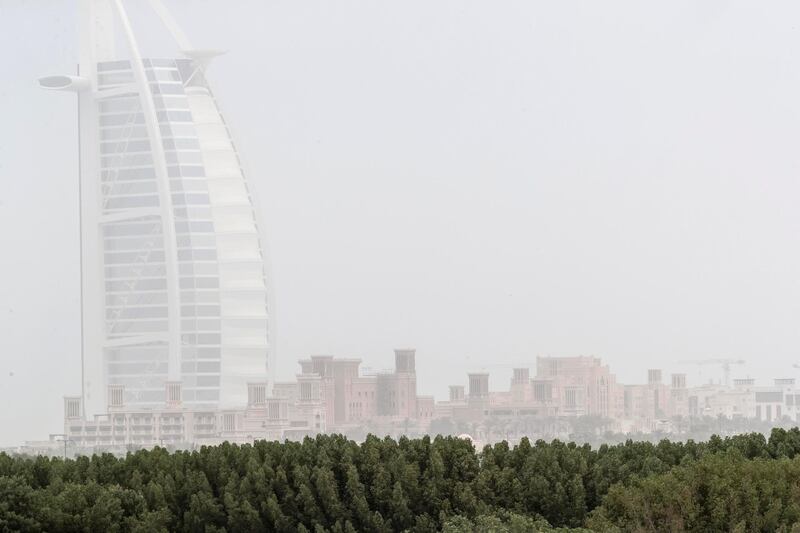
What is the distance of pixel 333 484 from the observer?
1135 centimetres

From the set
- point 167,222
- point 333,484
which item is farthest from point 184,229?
point 333,484

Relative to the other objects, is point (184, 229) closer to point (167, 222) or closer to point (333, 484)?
point (167, 222)

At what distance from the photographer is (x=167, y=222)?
115062mm

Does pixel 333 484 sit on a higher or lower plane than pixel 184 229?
lower

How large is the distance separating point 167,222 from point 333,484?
10543 cm

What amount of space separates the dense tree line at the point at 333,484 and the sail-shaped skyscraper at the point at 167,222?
105 meters

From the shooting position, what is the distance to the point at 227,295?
4688 inches

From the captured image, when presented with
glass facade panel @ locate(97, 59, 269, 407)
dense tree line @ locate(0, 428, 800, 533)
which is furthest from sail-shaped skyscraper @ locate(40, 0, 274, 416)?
dense tree line @ locate(0, 428, 800, 533)

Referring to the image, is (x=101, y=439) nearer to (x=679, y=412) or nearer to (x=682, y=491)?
(x=679, y=412)

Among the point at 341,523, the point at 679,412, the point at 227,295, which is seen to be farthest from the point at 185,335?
the point at 341,523

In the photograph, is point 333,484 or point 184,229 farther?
point 184,229

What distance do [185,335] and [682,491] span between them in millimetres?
113606

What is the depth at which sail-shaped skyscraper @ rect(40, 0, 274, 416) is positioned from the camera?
117 meters

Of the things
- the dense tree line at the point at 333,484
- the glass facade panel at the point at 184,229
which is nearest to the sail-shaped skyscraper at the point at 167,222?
the glass facade panel at the point at 184,229
